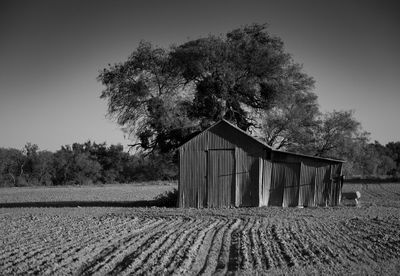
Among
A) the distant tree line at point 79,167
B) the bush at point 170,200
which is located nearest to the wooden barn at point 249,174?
the bush at point 170,200

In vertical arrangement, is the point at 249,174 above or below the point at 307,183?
above

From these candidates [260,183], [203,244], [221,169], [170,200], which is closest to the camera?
[203,244]

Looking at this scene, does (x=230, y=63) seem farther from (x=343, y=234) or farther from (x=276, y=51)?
(x=343, y=234)

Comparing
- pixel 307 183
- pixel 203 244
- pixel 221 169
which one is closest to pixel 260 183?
pixel 221 169

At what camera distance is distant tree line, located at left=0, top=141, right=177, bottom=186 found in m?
80.4

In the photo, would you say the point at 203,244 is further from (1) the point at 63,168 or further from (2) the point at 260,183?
(1) the point at 63,168

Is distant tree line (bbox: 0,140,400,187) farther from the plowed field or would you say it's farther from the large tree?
the plowed field

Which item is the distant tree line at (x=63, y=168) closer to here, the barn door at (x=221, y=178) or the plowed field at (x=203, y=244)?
the barn door at (x=221, y=178)

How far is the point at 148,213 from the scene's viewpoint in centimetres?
2653

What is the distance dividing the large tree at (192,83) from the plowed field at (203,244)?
11.5 m

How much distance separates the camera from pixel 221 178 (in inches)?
1153

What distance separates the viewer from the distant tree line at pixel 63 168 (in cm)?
8044

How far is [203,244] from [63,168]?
238ft

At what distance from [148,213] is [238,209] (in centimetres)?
551
